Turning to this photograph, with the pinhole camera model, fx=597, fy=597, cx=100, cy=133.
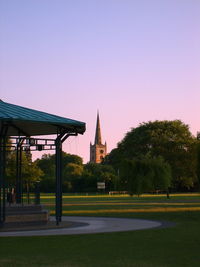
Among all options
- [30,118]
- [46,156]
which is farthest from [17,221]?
[46,156]

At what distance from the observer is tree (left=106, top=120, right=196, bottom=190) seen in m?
102

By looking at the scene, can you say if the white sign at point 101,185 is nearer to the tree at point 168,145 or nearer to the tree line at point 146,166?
the tree line at point 146,166

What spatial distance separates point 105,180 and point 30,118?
101925 millimetres

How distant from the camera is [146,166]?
78875 millimetres

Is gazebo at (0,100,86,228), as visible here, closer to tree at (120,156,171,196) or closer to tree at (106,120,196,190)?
tree at (120,156,171,196)

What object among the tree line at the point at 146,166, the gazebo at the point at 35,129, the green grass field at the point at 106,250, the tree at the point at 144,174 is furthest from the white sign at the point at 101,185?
the green grass field at the point at 106,250

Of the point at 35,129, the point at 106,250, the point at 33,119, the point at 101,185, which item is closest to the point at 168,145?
the point at 101,185

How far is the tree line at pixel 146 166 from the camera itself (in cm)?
7850

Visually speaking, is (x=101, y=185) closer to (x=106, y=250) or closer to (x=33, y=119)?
(x=33, y=119)

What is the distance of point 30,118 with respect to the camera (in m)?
24.8

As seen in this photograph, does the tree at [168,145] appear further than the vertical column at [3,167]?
Yes

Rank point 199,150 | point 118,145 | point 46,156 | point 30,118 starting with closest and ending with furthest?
point 30,118
point 199,150
point 118,145
point 46,156

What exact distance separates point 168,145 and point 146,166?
25510mm

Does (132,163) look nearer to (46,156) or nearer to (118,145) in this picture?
(118,145)
